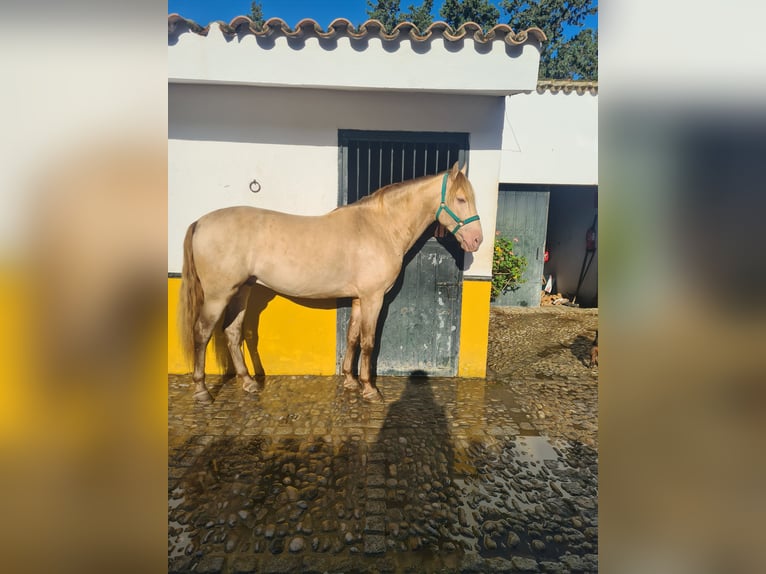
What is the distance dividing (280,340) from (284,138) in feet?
6.98

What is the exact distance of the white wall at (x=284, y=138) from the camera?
4.15 metres

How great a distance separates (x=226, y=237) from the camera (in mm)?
3838

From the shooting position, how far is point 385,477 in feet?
9.22

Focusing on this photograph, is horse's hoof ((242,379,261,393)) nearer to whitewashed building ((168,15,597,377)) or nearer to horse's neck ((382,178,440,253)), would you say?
whitewashed building ((168,15,597,377))

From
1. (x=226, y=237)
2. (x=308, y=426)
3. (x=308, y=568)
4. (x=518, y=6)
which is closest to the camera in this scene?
(x=308, y=568)

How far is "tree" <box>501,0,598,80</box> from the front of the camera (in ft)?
64.7

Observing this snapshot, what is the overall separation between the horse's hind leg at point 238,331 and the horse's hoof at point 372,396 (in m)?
1.12

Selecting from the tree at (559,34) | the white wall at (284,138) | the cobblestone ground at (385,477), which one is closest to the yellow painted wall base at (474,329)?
the cobblestone ground at (385,477)

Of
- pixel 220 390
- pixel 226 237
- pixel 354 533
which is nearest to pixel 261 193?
pixel 226 237
